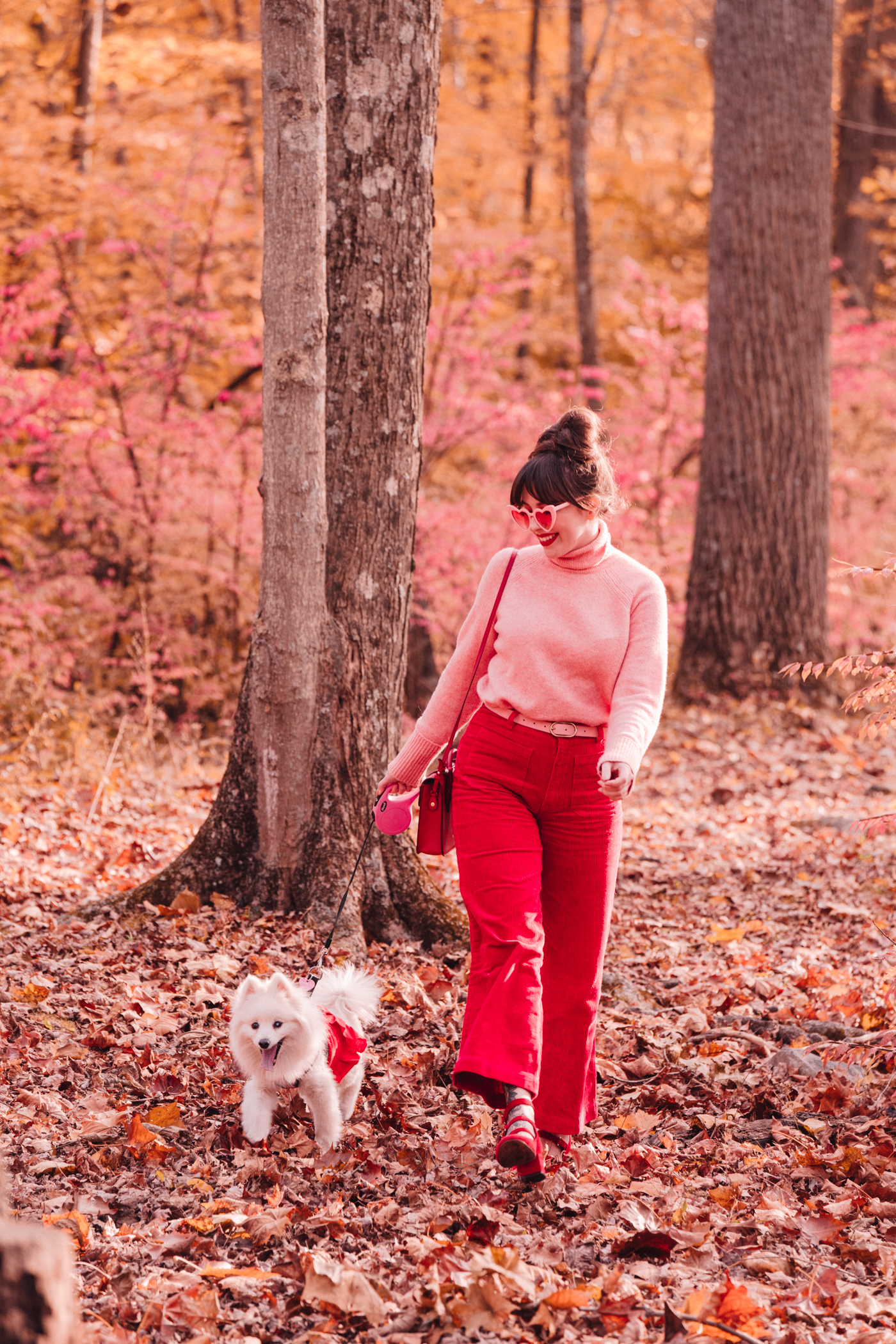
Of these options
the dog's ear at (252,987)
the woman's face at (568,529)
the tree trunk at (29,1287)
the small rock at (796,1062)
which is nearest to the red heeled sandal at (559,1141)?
the dog's ear at (252,987)

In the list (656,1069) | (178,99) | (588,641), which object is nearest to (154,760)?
(656,1069)

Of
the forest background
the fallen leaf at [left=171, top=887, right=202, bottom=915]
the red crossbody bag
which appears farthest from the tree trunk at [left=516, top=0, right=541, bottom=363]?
the red crossbody bag

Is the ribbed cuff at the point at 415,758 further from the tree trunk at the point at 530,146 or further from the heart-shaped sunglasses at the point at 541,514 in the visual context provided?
the tree trunk at the point at 530,146

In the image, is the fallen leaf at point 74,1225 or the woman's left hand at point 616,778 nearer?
the fallen leaf at point 74,1225

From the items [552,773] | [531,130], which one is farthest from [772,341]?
[531,130]

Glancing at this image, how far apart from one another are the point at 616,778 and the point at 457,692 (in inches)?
26.0

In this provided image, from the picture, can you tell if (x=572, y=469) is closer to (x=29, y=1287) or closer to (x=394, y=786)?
(x=394, y=786)

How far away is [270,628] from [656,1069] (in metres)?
2.18

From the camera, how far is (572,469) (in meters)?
3.01

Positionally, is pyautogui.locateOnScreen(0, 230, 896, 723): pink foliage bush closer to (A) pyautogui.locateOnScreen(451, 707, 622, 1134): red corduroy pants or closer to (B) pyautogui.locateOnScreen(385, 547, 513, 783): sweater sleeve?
(B) pyautogui.locateOnScreen(385, 547, 513, 783): sweater sleeve

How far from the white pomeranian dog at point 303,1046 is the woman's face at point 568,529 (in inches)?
54.6

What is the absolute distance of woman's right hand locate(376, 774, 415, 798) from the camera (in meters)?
3.42

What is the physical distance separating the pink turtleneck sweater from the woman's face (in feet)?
0.11

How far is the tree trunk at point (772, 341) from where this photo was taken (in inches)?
368
